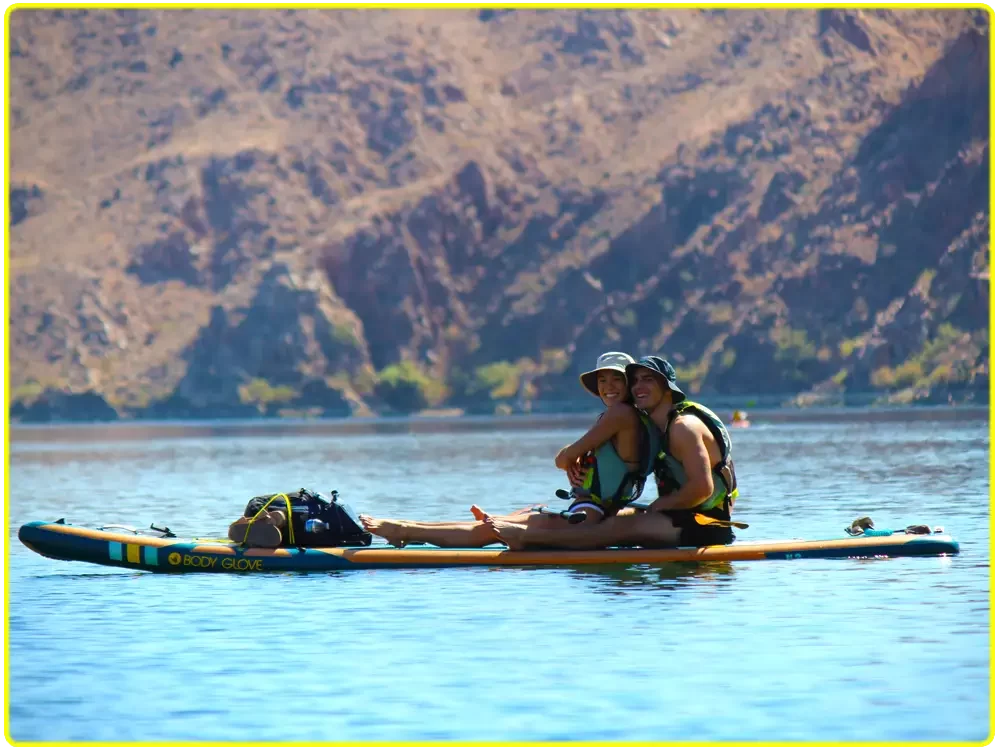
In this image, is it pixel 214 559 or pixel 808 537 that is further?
pixel 808 537

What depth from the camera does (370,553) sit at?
2656 centimetres

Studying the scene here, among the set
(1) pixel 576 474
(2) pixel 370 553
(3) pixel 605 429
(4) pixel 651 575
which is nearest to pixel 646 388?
(3) pixel 605 429

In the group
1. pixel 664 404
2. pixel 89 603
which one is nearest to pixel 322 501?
pixel 89 603

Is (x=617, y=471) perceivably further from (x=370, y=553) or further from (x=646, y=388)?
(x=370, y=553)

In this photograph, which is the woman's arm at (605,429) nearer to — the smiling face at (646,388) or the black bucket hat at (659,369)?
the smiling face at (646,388)

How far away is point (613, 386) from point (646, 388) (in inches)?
17.7

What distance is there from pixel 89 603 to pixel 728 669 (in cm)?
1011

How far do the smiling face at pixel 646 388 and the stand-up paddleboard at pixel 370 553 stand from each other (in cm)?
223

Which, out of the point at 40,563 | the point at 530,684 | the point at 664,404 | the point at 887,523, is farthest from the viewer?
the point at 887,523

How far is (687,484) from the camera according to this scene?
992 inches

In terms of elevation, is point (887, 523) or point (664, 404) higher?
point (664, 404)

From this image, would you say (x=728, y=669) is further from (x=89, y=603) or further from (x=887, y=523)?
(x=887, y=523)

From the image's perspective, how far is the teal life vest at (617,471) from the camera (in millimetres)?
24984

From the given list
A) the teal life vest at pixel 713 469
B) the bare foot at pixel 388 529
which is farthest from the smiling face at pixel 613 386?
the bare foot at pixel 388 529
